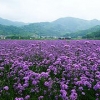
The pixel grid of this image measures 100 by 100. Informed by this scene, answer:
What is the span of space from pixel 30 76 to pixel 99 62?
2.46m

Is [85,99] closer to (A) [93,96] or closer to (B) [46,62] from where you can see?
(A) [93,96]

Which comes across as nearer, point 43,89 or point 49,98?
point 49,98

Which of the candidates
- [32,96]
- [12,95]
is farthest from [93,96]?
[12,95]

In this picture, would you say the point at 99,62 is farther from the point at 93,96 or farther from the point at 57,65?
the point at 93,96

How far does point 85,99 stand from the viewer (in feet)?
17.6

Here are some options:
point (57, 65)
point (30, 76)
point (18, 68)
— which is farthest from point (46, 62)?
point (30, 76)

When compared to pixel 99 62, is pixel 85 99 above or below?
below

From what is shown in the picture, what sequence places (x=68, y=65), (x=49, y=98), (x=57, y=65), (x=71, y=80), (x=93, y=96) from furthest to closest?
(x=57, y=65)
(x=68, y=65)
(x=71, y=80)
(x=93, y=96)
(x=49, y=98)

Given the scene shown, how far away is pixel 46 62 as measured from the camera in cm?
758

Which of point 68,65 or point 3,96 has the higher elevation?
point 68,65

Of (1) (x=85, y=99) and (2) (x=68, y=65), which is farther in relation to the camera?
(2) (x=68, y=65)

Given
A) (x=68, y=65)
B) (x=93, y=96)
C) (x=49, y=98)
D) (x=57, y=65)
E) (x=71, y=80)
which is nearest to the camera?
(x=49, y=98)

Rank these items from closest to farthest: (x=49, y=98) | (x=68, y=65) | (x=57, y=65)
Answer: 1. (x=49, y=98)
2. (x=68, y=65)
3. (x=57, y=65)

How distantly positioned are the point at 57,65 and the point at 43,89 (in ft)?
5.77
